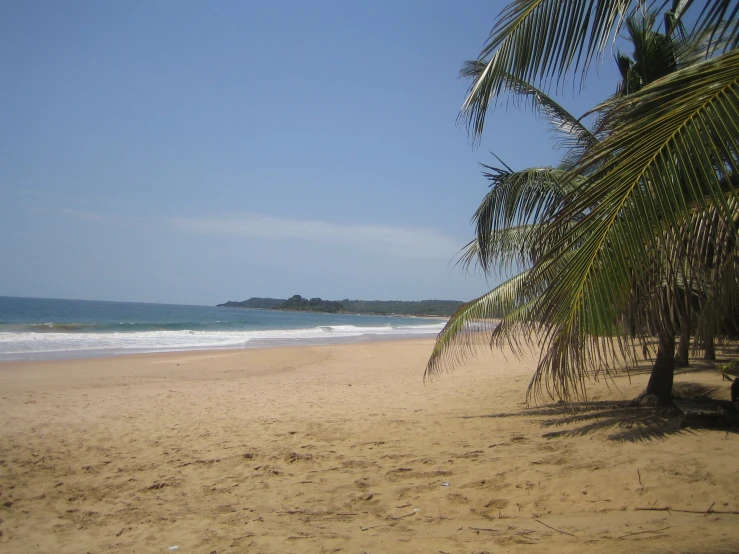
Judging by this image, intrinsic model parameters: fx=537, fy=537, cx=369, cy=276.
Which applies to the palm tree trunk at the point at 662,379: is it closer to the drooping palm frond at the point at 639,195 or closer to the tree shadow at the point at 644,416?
the tree shadow at the point at 644,416

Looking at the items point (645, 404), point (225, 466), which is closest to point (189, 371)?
point (225, 466)

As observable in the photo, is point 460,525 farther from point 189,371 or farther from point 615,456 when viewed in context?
point 189,371

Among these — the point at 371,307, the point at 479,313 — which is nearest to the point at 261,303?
the point at 371,307

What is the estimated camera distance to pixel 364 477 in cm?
492

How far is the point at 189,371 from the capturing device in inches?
552

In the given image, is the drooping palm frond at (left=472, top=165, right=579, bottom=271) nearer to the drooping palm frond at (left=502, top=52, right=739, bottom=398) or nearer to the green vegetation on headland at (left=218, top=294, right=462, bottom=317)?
the drooping palm frond at (left=502, top=52, right=739, bottom=398)

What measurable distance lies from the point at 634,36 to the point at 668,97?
360cm

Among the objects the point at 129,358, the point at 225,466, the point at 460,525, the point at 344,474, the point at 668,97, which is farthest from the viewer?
the point at 129,358

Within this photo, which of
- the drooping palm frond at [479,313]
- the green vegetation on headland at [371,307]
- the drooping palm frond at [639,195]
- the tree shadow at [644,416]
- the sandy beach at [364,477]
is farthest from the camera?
the green vegetation on headland at [371,307]

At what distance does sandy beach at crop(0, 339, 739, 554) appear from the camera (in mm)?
3598

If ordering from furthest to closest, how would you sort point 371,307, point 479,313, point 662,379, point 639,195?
point 371,307 → point 479,313 → point 662,379 → point 639,195

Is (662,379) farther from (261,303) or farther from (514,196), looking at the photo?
(261,303)

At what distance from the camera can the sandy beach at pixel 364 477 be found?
3.60 meters

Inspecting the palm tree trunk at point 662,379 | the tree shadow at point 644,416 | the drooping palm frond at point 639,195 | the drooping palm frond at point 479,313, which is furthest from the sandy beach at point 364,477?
the drooping palm frond at point 639,195
